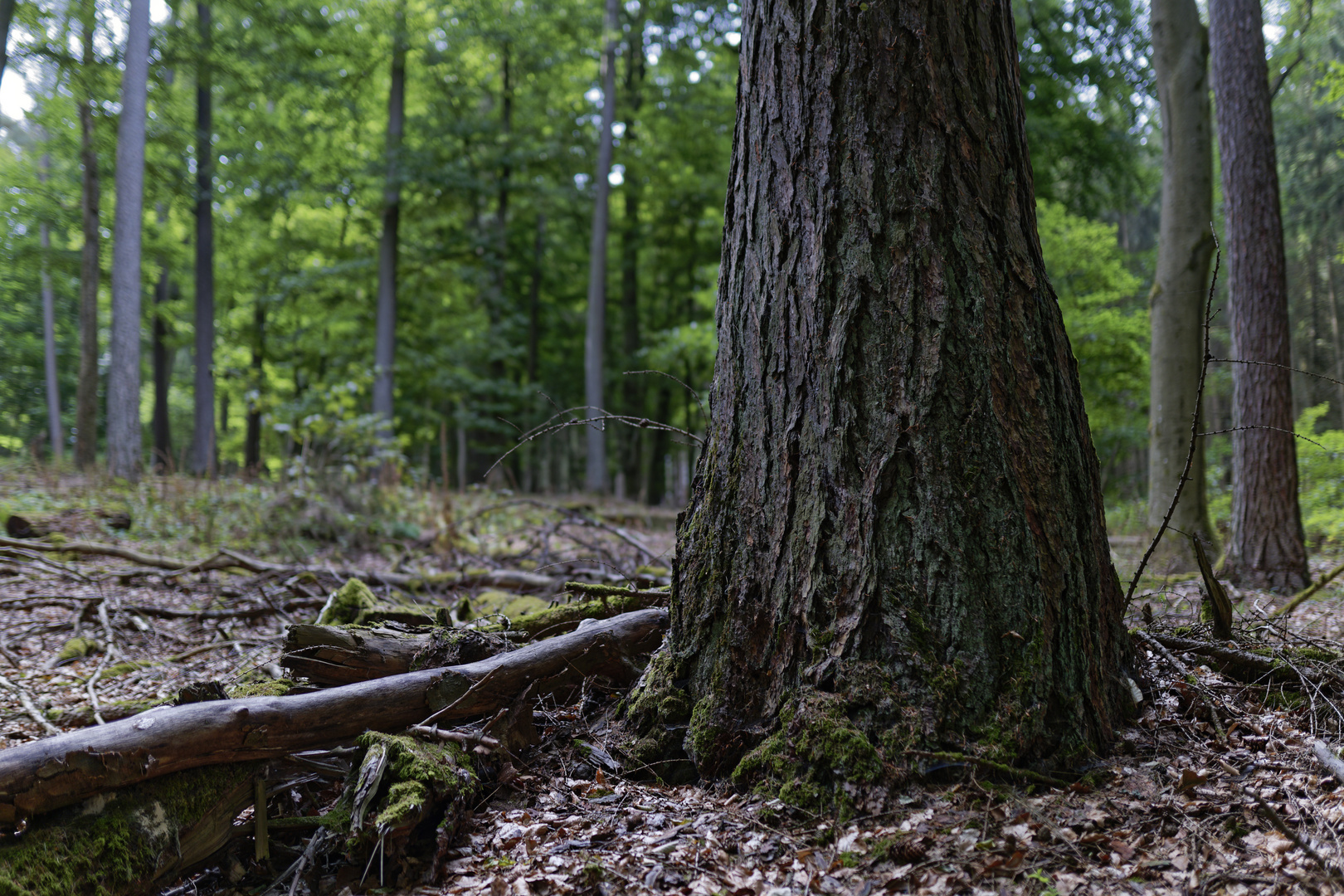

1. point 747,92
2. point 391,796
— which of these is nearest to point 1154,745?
point 391,796

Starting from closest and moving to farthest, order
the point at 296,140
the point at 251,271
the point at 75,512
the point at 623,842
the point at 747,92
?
the point at 623,842, the point at 747,92, the point at 75,512, the point at 296,140, the point at 251,271

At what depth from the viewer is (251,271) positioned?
21766 millimetres

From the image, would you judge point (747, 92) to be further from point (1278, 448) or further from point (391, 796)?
point (1278, 448)

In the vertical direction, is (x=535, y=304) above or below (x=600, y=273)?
above

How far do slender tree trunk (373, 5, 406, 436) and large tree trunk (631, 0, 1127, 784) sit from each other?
14.8 metres

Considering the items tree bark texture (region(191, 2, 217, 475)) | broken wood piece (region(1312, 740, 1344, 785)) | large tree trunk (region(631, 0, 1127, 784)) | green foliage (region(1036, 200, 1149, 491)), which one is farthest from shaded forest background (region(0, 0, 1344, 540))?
broken wood piece (region(1312, 740, 1344, 785))

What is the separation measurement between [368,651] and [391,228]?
52.8 ft

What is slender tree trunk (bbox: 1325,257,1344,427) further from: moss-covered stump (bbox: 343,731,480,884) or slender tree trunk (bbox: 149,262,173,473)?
slender tree trunk (bbox: 149,262,173,473)

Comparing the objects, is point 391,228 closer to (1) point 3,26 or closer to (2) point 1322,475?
(1) point 3,26

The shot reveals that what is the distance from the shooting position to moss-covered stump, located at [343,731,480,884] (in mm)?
2231

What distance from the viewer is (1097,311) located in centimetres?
1249

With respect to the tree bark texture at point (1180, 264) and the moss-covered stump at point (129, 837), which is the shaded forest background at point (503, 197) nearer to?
the tree bark texture at point (1180, 264)

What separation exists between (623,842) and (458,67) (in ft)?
66.8

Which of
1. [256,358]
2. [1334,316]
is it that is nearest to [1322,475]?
[1334,316]
